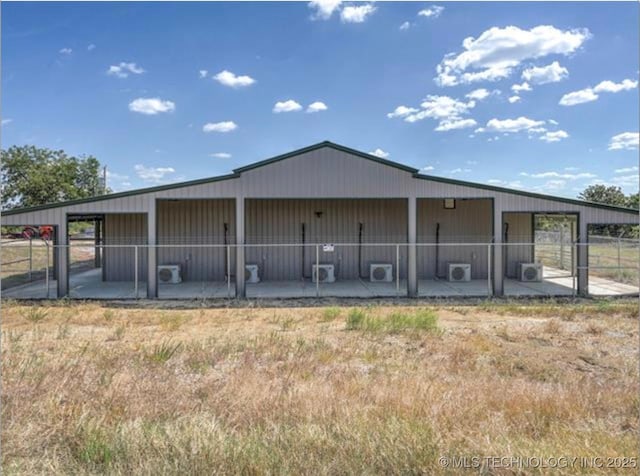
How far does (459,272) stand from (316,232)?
5.80 metres

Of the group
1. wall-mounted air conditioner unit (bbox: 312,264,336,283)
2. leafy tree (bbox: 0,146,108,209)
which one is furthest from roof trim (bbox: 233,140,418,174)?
leafy tree (bbox: 0,146,108,209)

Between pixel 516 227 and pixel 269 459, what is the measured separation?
54.5 ft

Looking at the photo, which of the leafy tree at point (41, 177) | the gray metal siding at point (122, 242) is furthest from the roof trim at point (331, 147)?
the leafy tree at point (41, 177)

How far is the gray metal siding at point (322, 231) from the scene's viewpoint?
53.2 feet

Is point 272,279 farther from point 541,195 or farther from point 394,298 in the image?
point 541,195

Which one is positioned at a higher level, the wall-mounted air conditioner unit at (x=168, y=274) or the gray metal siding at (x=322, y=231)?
the gray metal siding at (x=322, y=231)

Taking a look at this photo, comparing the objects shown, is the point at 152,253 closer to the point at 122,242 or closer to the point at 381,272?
the point at 122,242

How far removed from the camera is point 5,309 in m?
10.9

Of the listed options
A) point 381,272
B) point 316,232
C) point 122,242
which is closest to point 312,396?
point 381,272

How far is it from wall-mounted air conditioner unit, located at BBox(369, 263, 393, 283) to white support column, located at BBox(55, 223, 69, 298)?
10.3m

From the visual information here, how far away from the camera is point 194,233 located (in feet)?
52.5

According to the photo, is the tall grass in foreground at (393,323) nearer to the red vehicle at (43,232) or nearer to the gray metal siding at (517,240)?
the gray metal siding at (517,240)

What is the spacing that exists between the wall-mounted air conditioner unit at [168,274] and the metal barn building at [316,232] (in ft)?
0.28

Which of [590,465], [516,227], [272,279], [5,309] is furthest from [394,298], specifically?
[5,309]
